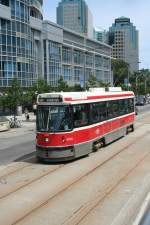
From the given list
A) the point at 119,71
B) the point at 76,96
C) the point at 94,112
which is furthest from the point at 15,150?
the point at 119,71

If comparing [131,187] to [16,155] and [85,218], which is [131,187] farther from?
[16,155]

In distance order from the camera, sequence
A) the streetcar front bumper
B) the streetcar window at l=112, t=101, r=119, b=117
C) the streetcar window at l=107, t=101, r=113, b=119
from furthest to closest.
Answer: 1. the streetcar window at l=112, t=101, r=119, b=117
2. the streetcar window at l=107, t=101, r=113, b=119
3. the streetcar front bumper

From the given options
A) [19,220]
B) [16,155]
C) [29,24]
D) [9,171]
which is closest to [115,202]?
[19,220]

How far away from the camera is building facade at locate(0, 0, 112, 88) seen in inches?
2466

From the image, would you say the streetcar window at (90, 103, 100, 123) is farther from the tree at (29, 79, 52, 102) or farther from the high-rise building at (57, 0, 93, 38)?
the high-rise building at (57, 0, 93, 38)

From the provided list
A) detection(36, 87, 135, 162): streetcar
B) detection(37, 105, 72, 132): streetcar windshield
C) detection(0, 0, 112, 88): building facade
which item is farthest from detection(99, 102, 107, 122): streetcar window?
detection(0, 0, 112, 88): building facade

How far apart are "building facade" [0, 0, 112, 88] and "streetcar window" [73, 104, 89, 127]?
119ft

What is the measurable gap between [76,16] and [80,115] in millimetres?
167488

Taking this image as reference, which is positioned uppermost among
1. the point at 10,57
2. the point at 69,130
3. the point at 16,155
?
the point at 10,57

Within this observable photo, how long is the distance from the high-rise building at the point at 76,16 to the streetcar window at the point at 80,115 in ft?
495

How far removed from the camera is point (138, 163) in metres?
19.1

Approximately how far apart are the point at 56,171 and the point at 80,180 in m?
1.96

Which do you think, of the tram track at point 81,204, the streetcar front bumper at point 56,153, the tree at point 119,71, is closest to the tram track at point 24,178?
the streetcar front bumper at point 56,153

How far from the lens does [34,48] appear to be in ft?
236
